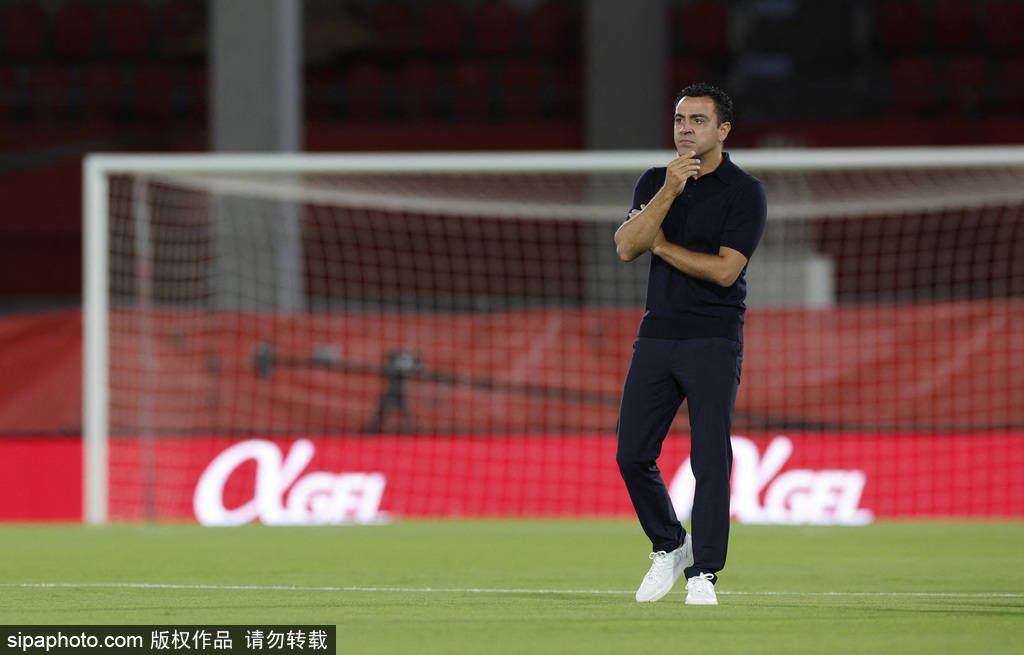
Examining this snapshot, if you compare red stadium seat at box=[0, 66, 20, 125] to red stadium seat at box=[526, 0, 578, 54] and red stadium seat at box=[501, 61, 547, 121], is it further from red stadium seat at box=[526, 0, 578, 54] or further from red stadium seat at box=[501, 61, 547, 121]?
red stadium seat at box=[526, 0, 578, 54]

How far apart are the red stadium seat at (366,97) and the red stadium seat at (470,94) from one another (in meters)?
1.03

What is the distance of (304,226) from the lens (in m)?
16.8

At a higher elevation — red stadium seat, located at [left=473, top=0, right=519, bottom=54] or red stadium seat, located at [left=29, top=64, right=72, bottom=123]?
red stadium seat, located at [left=473, top=0, right=519, bottom=54]

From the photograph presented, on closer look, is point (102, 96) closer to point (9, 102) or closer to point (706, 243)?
point (9, 102)

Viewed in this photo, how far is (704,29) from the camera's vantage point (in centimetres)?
2383

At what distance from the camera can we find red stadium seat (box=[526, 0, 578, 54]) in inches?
958

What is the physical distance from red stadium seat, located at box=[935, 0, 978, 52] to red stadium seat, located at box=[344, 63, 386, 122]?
791cm

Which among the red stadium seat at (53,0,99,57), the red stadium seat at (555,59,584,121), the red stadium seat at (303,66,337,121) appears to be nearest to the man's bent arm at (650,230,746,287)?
the red stadium seat at (555,59,584,121)

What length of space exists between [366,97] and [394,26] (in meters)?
1.74

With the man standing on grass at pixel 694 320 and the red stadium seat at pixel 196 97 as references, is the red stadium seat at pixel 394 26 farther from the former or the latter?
the man standing on grass at pixel 694 320

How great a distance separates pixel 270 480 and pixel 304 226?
4986 mm

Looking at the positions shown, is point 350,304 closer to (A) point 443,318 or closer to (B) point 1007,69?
(A) point 443,318

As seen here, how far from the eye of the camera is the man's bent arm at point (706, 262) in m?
5.94

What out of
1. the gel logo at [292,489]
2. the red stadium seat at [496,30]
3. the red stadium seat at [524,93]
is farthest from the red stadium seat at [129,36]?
the gel logo at [292,489]
